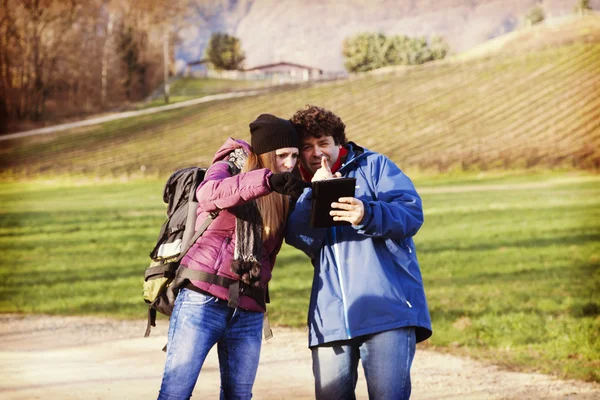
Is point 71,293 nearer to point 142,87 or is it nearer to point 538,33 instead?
point 142,87

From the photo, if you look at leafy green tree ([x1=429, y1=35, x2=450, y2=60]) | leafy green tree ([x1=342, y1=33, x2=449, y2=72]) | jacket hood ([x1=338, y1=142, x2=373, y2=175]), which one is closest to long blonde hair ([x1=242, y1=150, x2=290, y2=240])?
jacket hood ([x1=338, y1=142, x2=373, y2=175])

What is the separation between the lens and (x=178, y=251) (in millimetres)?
3531

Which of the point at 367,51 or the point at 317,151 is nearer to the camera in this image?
the point at 317,151

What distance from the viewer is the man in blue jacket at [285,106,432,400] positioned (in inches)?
128

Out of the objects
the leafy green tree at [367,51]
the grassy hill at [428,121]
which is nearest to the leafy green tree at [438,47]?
the grassy hill at [428,121]

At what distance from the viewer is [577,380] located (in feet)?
21.7

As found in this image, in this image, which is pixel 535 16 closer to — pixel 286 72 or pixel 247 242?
pixel 286 72

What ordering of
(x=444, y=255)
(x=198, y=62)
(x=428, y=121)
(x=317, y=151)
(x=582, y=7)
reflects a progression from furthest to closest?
(x=428, y=121)
(x=198, y=62)
(x=444, y=255)
(x=582, y=7)
(x=317, y=151)

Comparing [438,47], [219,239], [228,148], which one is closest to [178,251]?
[219,239]

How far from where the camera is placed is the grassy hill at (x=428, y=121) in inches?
454

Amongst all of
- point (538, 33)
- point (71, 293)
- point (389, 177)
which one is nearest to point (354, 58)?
point (538, 33)

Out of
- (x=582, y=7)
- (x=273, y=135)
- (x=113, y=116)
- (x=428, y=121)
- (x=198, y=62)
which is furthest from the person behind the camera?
(x=113, y=116)

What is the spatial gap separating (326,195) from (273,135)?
12.8 inches

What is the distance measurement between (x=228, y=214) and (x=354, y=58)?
888 centimetres
